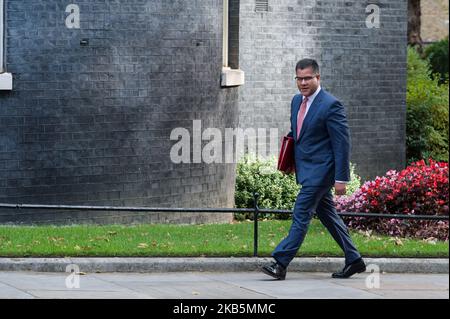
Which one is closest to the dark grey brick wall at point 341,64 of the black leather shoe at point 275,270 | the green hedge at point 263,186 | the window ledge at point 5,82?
the green hedge at point 263,186

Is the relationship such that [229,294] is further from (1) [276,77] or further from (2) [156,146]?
(1) [276,77]

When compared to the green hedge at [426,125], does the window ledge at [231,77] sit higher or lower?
higher

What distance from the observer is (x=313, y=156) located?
407 inches

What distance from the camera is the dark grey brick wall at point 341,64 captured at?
63.1 feet

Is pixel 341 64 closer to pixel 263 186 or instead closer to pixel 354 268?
pixel 263 186

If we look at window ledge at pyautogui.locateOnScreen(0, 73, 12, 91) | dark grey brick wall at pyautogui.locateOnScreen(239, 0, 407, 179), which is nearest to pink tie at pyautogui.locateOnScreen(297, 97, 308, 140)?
window ledge at pyautogui.locateOnScreen(0, 73, 12, 91)

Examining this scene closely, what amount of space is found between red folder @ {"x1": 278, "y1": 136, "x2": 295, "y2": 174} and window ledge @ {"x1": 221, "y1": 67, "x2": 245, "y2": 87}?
224 inches

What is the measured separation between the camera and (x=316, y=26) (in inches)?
782

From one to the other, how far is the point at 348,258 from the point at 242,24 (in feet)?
29.6

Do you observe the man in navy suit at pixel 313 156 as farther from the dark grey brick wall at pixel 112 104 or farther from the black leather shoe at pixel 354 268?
the dark grey brick wall at pixel 112 104

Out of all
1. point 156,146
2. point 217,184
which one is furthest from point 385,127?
point 156,146

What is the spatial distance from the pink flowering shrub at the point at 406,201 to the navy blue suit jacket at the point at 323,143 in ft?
9.20

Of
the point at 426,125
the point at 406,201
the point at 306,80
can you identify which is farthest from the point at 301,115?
the point at 426,125

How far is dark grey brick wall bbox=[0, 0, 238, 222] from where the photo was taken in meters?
13.8
